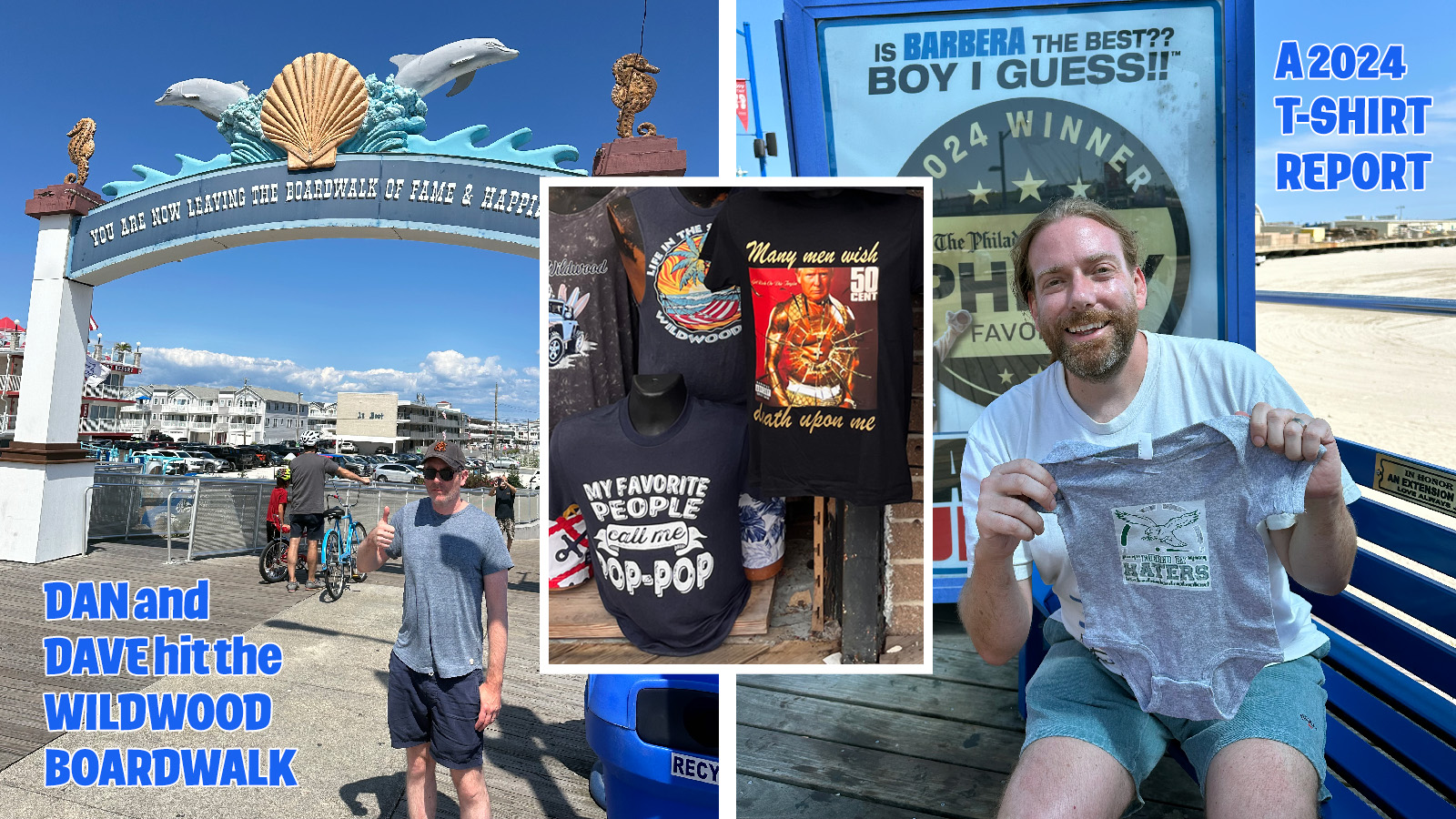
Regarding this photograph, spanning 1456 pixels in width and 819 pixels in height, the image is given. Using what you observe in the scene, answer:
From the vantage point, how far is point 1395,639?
1.82 m

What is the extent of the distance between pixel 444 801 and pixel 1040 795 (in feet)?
8.61

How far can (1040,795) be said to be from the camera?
4.26ft

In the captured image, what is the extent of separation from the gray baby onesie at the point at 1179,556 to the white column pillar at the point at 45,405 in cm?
897

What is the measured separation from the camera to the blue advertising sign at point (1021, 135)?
2277mm

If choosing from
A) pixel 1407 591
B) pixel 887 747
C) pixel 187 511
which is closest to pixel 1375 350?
pixel 1407 591

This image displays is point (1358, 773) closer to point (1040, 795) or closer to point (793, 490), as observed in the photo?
point (1040, 795)

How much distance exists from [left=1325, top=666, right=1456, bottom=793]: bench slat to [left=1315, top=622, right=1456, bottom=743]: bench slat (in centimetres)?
4

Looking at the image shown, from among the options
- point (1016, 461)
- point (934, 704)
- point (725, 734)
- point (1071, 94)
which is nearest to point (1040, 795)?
point (1016, 461)

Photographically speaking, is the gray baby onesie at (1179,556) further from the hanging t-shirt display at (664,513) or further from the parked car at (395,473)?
the parked car at (395,473)

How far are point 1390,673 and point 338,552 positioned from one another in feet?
22.4

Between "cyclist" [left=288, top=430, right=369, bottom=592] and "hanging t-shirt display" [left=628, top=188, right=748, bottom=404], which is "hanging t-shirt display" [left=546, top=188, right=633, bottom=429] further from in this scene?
"cyclist" [left=288, top=430, right=369, bottom=592]

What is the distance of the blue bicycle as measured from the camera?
6.10m

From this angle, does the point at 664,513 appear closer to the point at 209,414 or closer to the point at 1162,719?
the point at 1162,719

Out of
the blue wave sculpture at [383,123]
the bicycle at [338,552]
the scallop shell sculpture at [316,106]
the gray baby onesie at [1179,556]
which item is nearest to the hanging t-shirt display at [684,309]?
the gray baby onesie at [1179,556]
